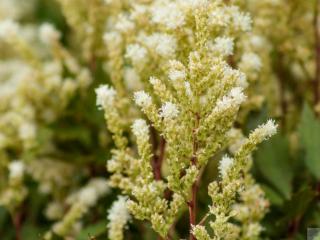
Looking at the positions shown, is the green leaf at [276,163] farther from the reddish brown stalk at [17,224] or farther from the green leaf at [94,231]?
the reddish brown stalk at [17,224]

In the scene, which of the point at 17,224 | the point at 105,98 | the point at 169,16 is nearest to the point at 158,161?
the point at 105,98

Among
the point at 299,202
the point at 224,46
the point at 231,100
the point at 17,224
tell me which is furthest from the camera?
the point at 17,224

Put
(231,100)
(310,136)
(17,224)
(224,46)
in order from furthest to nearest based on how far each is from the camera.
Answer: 1. (17,224)
2. (310,136)
3. (224,46)
4. (231,100)

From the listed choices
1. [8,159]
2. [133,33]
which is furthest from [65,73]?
[133,33]

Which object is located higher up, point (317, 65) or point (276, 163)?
point (317, 65)

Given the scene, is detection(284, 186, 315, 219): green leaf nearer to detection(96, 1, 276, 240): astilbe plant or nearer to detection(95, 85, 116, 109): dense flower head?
detection(96, 1, 276, 240): astilbe plant

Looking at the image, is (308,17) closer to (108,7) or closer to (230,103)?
(108,7)

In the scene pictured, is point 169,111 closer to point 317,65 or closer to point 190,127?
point 190,127
